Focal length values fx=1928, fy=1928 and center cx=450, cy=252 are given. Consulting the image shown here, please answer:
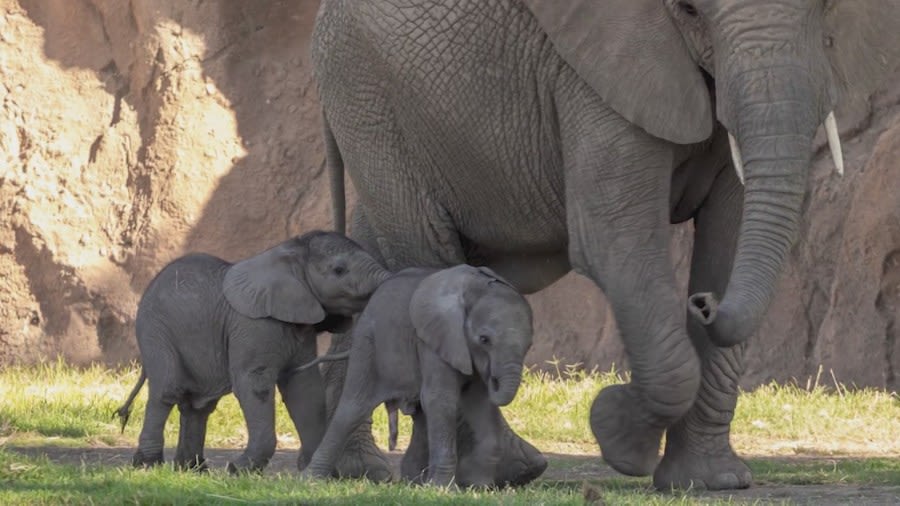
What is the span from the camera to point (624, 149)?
6.87m

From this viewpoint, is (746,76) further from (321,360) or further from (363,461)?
(363,461)

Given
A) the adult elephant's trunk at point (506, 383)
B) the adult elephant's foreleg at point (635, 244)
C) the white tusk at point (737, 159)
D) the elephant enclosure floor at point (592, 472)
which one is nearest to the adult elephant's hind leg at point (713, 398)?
the elephant enclosure floor at point (592, 472)

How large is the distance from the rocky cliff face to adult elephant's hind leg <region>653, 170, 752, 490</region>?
571 cm

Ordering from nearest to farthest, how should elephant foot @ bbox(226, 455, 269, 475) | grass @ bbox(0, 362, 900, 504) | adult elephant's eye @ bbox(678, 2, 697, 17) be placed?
1. grass @ bbox(0, 362, 900, 504)
2. adult elephant's eye @ bbox(678, 2, 697, 17)
3. elephant foot @ bbox(226, 455, 269, 475)

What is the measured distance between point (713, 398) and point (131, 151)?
6697 mm

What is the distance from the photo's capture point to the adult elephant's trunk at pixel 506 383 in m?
6.55

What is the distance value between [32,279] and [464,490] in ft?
23.3

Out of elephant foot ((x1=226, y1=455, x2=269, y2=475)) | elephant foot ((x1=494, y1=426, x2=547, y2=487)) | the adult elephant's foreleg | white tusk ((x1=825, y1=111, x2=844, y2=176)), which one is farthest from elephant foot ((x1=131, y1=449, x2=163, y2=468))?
white tusk ((x1=825, y1=111, x2=844, y2=176))

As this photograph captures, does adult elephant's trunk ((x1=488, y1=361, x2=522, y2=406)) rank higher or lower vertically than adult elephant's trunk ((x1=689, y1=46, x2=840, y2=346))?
lower

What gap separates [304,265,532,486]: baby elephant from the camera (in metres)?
6.67

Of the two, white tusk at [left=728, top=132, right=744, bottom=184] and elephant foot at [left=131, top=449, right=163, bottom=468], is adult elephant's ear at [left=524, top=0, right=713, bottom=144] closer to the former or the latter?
white tusk at [left=728, top=132, right=744, bottom=184]

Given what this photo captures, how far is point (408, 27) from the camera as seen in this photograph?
25.0 ft

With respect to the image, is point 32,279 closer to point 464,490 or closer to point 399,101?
point 399,101

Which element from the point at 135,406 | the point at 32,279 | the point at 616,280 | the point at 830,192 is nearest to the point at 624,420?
the point at 616,280
